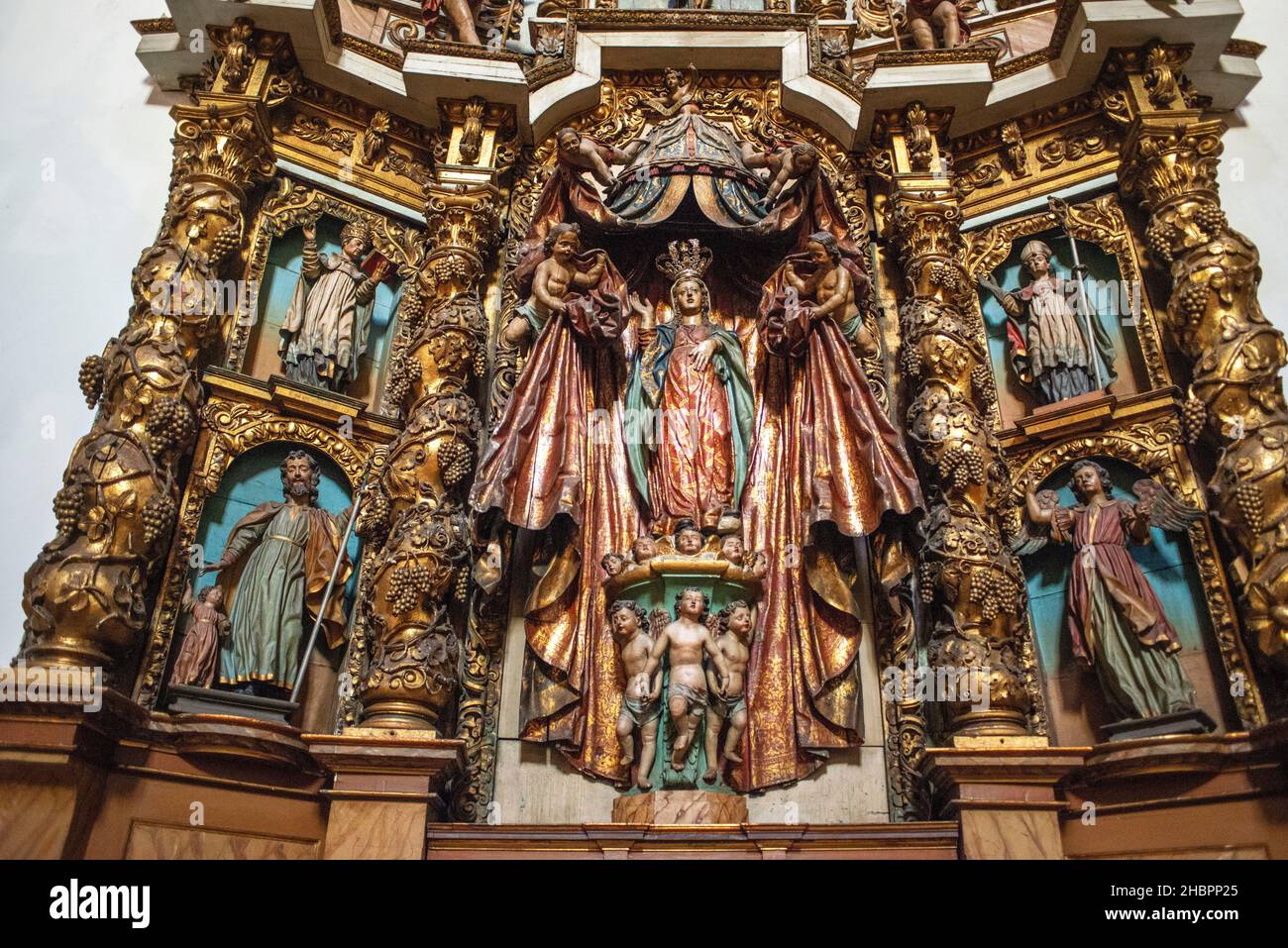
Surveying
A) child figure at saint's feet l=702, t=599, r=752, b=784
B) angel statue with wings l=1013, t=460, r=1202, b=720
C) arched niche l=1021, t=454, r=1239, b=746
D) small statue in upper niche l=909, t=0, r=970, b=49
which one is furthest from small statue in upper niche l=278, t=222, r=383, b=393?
small statue in upper niche l=909, t=0, r=970, b=49

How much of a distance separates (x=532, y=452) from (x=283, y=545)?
68.6 inches

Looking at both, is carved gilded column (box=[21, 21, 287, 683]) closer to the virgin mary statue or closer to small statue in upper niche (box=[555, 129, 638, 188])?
small statue in upper niche (box=[555, 129, 638, 188])

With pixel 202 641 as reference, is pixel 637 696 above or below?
below

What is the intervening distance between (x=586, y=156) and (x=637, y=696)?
4.19 m

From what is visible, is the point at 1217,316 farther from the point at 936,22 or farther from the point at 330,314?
the point at 330,314

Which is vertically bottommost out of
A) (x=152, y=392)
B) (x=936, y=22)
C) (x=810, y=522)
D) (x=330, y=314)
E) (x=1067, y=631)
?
(x=1067, y=631)

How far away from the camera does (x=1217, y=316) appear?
6809 mm

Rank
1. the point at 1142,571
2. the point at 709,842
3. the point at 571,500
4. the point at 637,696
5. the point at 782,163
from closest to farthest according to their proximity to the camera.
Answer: the point at 709,842 < the point at 637,696 < the point at 1142,571 < the point at 571,500 < the point at 782,163

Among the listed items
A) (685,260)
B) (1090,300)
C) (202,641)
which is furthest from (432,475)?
(1090,300)

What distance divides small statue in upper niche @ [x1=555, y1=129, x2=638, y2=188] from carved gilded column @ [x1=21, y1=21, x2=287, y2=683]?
2.40 meters

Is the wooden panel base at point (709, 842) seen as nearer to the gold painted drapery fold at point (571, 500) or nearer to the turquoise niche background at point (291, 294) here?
the gold painted drapery fold at point (571, 500)

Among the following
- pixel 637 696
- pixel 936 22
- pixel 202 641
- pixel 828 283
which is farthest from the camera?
pixel 936 22

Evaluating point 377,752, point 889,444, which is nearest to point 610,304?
point 889,444

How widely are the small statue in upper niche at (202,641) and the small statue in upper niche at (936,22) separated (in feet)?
25.3
